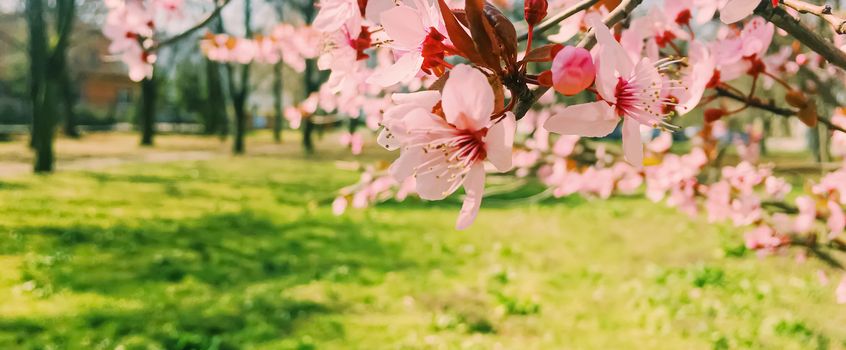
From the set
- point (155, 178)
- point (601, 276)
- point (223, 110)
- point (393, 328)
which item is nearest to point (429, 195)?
point (393, 328)

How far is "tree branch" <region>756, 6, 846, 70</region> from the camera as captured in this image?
3.13 ft

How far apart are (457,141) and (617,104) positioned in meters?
0.22

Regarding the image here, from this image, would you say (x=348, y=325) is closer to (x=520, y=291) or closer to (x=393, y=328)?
(x=393, y=328)

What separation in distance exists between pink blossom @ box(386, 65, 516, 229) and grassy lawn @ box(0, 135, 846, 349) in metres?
2.90

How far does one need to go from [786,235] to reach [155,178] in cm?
1087

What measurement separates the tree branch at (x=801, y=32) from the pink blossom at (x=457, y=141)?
1.74 feet

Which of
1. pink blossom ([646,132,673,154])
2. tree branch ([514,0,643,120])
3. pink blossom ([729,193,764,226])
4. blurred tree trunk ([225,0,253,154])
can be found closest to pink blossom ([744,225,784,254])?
pink blossom ([729,193,764,226])

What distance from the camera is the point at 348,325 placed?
12.6 feet

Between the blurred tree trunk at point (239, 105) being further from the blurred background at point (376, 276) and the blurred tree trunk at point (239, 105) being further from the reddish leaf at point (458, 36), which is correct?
the reddish leaf at point (458, 36)

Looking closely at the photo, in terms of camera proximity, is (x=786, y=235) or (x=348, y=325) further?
(x=348, y=325)

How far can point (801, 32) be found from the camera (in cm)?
99

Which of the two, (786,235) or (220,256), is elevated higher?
(786,235)

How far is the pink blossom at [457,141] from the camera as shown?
0.68 metres

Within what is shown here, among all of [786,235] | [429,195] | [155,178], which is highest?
[429,195]
